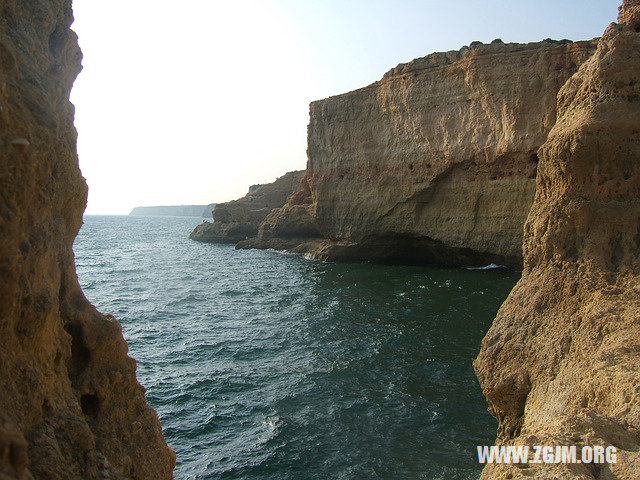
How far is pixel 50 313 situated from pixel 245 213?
197ft

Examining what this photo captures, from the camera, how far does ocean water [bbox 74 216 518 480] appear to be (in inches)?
394

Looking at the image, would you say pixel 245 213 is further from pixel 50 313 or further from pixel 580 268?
pixel 50 313

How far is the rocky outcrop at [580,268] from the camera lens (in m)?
6.68

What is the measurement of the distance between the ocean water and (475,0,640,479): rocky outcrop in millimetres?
2852

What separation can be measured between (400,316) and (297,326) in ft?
14.3

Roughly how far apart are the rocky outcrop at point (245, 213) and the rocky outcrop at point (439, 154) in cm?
2161

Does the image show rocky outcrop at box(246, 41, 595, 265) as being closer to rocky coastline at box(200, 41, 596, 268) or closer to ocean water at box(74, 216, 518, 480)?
rocky coastline at box(200, 41, 596, 268)

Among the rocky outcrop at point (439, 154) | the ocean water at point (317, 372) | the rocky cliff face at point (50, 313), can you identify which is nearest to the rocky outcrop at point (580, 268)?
the ocean water at point (317, 372)

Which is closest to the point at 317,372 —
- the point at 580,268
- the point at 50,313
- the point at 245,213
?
the point at 580,268

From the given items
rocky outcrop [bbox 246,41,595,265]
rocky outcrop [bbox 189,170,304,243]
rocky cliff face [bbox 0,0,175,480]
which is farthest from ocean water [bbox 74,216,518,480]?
rocky outcrop [bbox 189,170,304,243]

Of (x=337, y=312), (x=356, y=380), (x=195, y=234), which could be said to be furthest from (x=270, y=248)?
(x=356, y=380)

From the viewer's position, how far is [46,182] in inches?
180

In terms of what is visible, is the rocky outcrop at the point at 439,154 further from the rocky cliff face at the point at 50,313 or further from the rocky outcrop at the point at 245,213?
the rocky cliff face at the point at 50,313

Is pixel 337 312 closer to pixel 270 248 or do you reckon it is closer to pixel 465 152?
pixel 465 152
